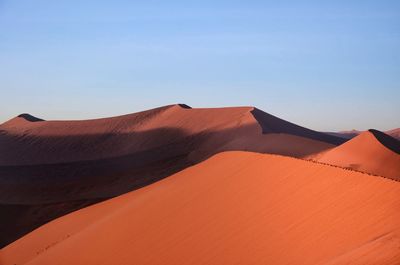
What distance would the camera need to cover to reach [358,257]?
20.8 ft

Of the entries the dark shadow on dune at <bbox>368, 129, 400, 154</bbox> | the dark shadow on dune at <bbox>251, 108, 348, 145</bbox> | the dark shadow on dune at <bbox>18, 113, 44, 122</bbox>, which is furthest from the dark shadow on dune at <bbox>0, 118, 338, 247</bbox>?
the dark shadow on dune at <bbox>18, 113, 44, 122</bbox>

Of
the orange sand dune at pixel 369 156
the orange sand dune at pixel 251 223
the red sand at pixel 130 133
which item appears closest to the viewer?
the orange sand dune at pixel 251 223

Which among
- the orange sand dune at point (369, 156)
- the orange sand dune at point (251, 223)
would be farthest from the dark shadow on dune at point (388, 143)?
the orange sand dune at point (251, 223)

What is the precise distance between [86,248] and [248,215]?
422 centimetres

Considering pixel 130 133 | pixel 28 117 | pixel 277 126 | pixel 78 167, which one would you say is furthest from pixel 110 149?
pixel 28 117

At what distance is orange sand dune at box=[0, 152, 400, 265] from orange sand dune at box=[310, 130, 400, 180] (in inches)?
268

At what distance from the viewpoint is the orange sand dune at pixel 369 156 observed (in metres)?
19.8

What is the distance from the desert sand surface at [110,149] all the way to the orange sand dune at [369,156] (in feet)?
7.75

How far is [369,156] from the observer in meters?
21.1

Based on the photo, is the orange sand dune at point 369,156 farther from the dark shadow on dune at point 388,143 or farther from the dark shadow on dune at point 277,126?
the dark shadow on dune at point 277,126

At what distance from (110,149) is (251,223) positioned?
99.0 ft

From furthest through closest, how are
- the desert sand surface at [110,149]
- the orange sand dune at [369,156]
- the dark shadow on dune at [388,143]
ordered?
the desert sand surface at [110,149] → the dark shadow on dune at [388,143] → the orange sand dune at [369,156]

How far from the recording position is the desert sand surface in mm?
26422

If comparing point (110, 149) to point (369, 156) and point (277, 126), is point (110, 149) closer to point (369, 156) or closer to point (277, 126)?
point (277, 126)
